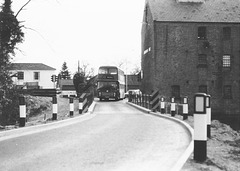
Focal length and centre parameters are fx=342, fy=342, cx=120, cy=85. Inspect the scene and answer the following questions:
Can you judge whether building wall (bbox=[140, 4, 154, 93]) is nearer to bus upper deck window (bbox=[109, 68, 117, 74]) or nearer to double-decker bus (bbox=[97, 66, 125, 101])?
double-decker bus (bbox=[97, 66, 125, 101])

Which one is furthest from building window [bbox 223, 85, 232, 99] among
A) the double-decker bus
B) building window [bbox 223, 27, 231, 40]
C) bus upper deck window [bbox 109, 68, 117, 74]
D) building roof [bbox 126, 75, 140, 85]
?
building roof [bbox 126, 75, 140, 85]

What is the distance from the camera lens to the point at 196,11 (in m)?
44.4

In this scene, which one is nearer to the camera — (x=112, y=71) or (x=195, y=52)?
(x=112, y=71)

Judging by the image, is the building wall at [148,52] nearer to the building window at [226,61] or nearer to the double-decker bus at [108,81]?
the double-decker bus at [108,81]

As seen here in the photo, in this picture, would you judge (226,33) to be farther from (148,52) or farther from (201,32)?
(148,52)

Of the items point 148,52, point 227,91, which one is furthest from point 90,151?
point 148,52

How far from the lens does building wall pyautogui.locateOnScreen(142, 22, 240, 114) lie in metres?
42.3

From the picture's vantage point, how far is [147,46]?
156ft

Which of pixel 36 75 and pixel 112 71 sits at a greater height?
pixel 36 75

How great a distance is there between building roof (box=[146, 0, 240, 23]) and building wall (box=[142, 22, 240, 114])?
28.2 inches

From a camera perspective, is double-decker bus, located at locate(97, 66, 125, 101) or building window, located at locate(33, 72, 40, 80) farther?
building window, located at locate(33, 72, 40, 80)

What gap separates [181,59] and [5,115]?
26043mm

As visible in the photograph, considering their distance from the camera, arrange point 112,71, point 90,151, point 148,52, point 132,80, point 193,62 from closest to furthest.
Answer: point 90,151 → point 112,71 → point 193,62 → point 148,52 → point 132,80

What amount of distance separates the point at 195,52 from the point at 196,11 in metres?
5.63
